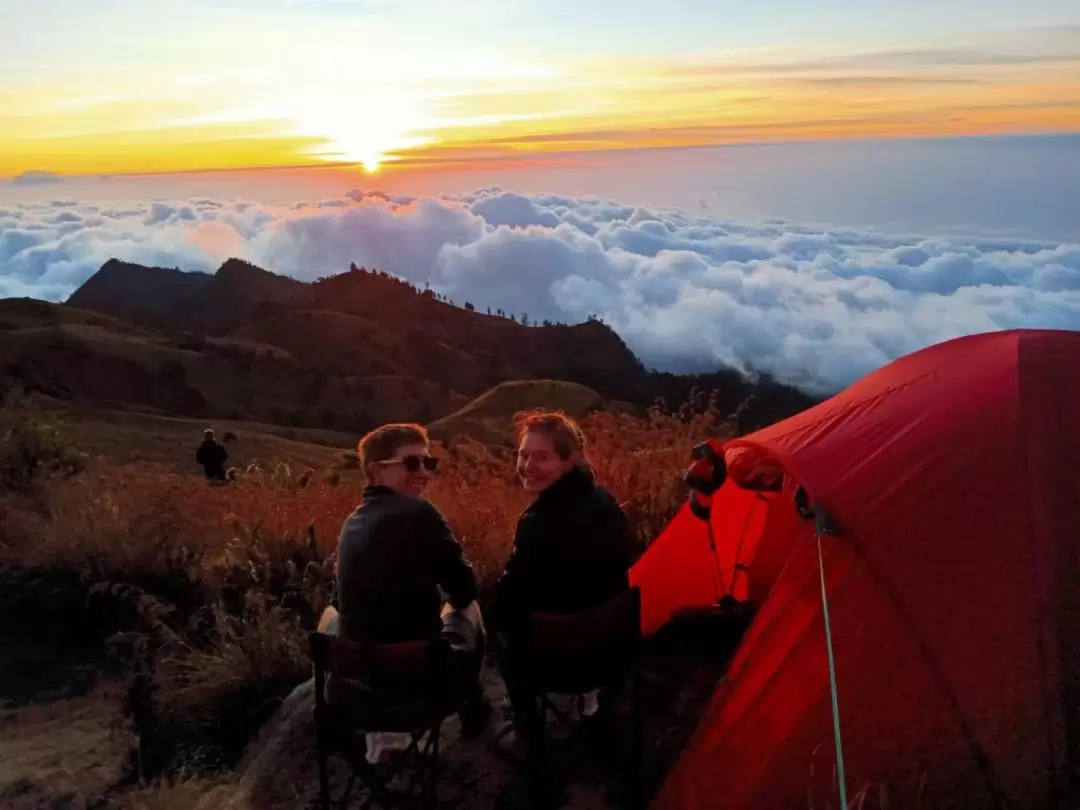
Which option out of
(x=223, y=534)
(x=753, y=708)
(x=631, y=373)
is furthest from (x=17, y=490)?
(x=631, y=373)

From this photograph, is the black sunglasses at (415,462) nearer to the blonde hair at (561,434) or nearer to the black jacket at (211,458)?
the blonde hair at (561,434)

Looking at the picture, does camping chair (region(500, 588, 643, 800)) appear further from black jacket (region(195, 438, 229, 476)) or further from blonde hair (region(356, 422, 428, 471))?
black jacket (region(195, 438, 229, 476))

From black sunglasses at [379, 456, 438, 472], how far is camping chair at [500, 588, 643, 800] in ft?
2.49

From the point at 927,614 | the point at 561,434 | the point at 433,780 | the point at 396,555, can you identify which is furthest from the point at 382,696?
the point at 927,614

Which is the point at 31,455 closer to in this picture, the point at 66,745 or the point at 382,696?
the point at 66,745

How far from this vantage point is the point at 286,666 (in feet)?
17.6

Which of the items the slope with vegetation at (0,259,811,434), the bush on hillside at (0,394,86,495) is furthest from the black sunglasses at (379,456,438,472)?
the slope with vegetation at (0,259,811,434)

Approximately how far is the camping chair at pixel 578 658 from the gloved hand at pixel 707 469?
0.93 meters

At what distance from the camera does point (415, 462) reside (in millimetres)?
3986

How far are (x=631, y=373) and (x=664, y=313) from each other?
36730 mm

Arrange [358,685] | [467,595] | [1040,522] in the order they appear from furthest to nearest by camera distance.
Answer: [467,595] < [358,685] < [1040,522]

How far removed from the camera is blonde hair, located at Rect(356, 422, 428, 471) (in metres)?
3.96

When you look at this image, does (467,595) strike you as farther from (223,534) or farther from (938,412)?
(223,534)

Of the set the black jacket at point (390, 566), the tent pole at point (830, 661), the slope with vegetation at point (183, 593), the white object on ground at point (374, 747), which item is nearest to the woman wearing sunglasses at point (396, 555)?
the black jacket at point (390, 566)
